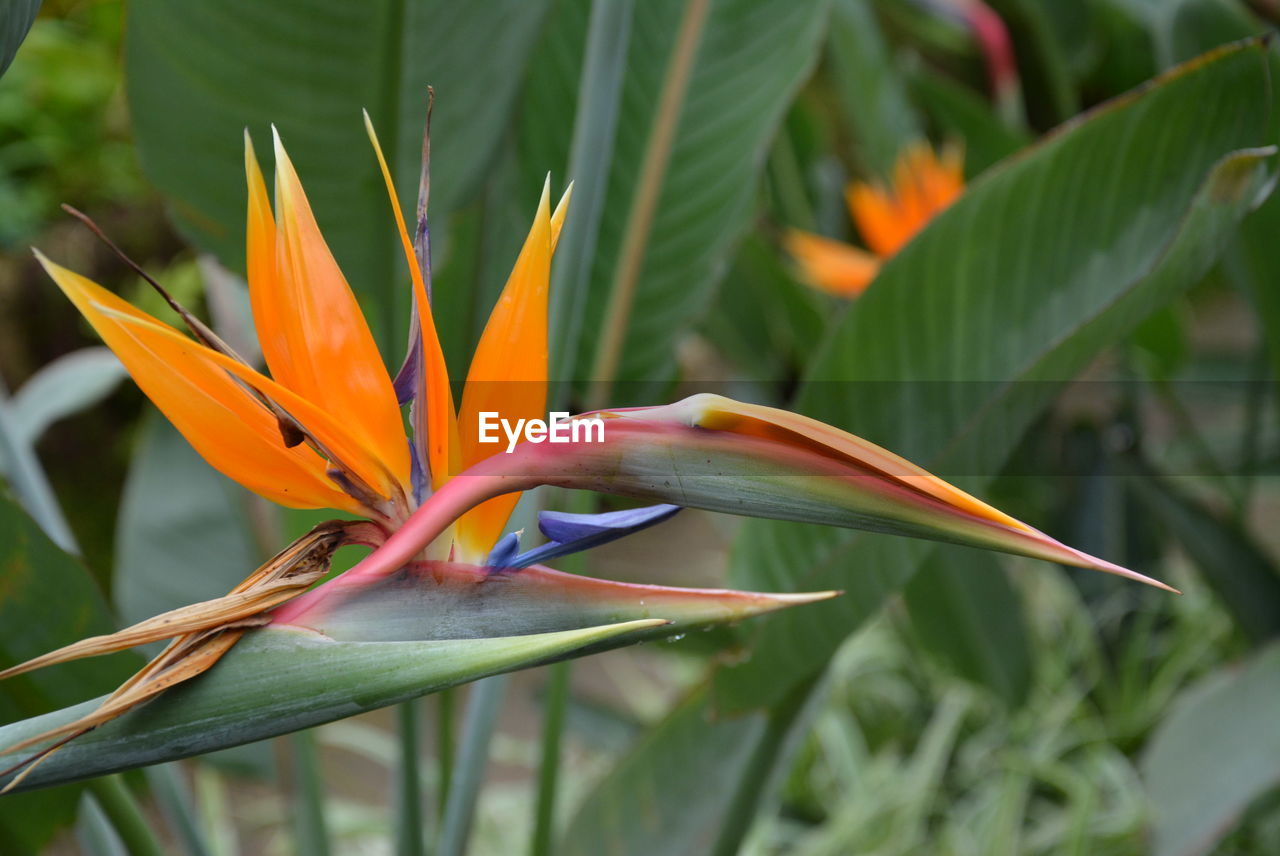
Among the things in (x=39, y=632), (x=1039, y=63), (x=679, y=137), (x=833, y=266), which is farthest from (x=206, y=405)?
(x=1039, y=63)

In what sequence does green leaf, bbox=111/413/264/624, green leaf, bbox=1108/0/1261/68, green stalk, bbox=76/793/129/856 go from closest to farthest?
1. green stalk, bbox=76/793/129/856
2. green leaf, bbox=1108/0/1261/68
3. green leaf, bbox=111/413/264/624

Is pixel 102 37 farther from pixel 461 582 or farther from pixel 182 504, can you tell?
pixel 461 582

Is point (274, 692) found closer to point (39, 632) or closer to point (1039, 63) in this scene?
point (39, 632)

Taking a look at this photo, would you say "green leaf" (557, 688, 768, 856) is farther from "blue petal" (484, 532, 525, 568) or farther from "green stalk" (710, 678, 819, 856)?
"blue petal" (484, 532, 525, 568)

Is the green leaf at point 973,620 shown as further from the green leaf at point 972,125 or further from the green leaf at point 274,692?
the green leaf at point 274,692

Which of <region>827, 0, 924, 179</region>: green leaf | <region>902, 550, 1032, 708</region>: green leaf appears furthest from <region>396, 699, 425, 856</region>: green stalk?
<region>827, 0, 924, 179</region>: green leaf

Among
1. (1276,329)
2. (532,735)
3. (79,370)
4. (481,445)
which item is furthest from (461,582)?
(532,735)
